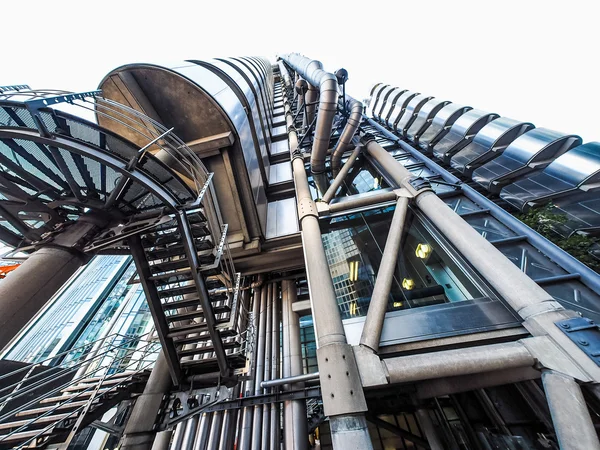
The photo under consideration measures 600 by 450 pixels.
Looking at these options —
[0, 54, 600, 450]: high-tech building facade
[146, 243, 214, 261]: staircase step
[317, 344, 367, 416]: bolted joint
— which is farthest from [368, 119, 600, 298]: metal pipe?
[146, 243, 214, 261]: staircase step

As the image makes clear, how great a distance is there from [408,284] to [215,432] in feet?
21.1

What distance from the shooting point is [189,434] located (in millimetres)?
5930

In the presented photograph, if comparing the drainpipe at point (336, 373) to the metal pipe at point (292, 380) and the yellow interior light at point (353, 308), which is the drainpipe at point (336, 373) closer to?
the yellow interior light at point (353, 308)

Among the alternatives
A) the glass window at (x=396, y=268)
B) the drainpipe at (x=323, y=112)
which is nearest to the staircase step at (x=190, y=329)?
the glass window at (x=396, y=268)

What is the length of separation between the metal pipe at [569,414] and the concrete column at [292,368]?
16.7ft

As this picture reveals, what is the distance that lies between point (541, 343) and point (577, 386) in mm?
528

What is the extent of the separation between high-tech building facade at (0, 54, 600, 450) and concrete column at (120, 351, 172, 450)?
0.12 feet

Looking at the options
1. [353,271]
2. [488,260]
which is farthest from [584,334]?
[353,271]

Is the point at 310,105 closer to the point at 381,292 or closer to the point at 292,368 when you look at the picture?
the point at 381,292

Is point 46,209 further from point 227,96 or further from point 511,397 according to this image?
point 511,397

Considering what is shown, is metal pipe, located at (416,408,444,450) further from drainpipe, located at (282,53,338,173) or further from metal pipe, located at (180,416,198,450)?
drainpipe, located at (282,53,338,173)

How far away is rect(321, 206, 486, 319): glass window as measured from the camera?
4.74 m

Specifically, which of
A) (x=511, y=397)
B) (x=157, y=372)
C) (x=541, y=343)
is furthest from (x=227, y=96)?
(x=511, y=397)

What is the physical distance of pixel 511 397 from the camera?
5031mm
